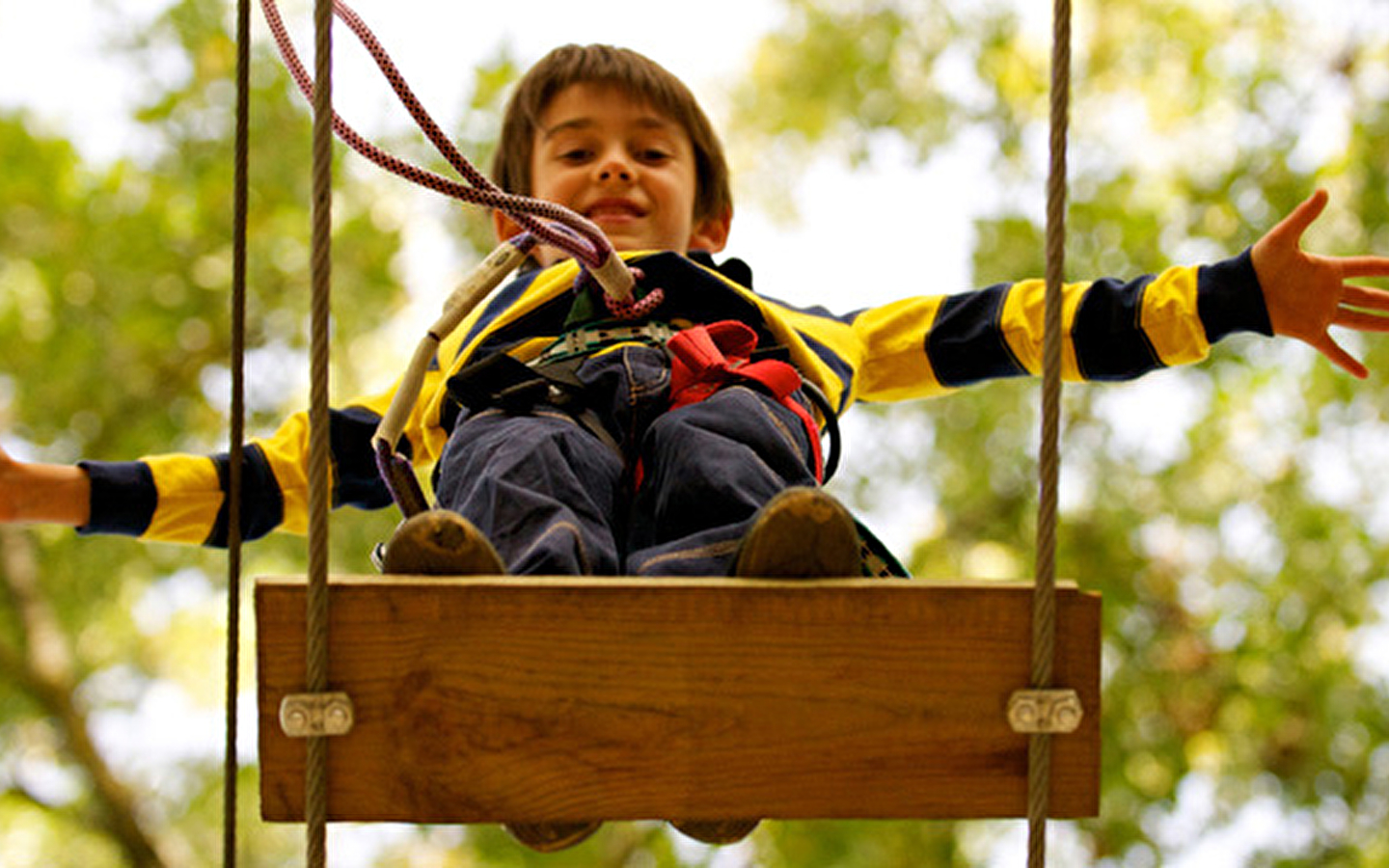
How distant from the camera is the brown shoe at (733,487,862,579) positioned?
131cm

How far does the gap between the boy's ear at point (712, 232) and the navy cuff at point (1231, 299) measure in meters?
0.80

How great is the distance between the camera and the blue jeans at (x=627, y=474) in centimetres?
151

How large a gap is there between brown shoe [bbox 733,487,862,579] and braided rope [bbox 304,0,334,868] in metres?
0.32

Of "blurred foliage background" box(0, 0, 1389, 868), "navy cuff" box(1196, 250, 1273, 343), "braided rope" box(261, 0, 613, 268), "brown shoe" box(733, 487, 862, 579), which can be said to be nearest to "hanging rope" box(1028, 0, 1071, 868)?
"brown shoe" box(733, 487, 862, 579)

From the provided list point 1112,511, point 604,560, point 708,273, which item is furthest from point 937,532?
point 604,560

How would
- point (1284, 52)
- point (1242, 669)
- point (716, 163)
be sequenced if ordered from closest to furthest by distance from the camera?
point (716, 163) → point (1242, 669) → point (1284, 52)

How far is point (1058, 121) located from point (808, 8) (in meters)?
5.39

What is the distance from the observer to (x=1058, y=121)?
53.0 inches

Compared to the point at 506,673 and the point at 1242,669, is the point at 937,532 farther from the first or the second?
the point at 506,673

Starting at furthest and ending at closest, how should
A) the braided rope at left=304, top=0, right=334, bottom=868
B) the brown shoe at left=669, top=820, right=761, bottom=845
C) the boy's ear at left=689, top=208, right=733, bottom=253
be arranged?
the boy's ear at left=689, top=208, right=733, bottom=253
the brown shoe at left=669, top=820, right=761, bottom=845
the braided rope at left=304, top=0, right=334, bottom=868

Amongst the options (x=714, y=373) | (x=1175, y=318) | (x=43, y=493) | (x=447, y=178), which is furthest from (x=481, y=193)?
(x=1175, y=318)

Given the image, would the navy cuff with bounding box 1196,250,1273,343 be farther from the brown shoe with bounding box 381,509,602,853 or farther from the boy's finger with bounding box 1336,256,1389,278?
the brown shoe with bounding box 381,509,602,853

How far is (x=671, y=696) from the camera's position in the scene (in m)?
1.28

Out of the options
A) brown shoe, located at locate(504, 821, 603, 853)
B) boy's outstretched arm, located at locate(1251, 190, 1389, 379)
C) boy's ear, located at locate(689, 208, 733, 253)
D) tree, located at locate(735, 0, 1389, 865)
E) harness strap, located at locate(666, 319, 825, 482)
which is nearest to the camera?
brown shoe, located at locate(504, 821, 603, 853)
